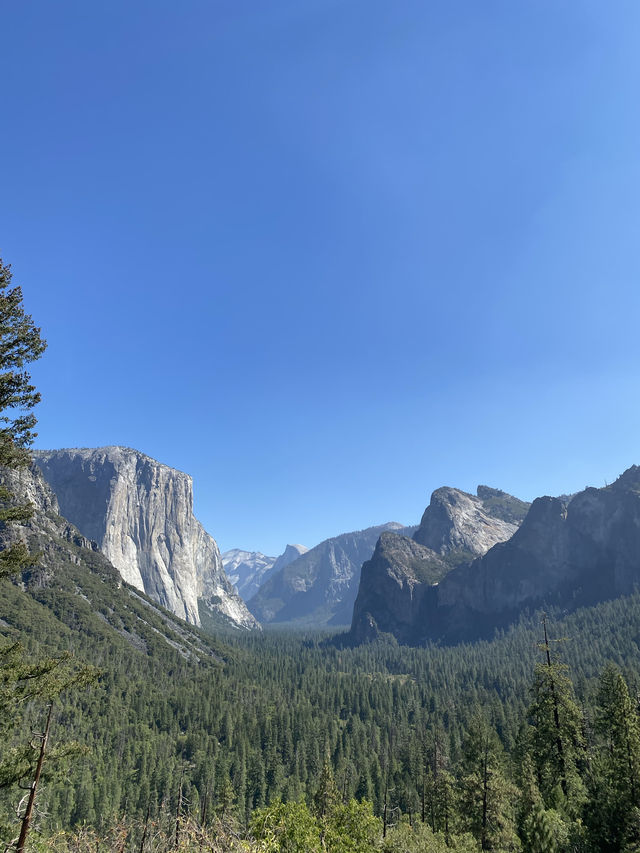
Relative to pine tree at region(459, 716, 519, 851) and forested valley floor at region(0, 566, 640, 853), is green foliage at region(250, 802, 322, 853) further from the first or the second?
pine tree at region(459, 716, 519, 851)

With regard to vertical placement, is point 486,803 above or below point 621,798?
below

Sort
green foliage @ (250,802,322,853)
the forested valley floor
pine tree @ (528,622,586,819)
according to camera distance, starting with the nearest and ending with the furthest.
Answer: green foliage @ (250,802,322,853) → the forested valley floor → pine tree @ (528,622,586,819)

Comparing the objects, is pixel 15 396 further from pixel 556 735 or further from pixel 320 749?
pixel 320 749

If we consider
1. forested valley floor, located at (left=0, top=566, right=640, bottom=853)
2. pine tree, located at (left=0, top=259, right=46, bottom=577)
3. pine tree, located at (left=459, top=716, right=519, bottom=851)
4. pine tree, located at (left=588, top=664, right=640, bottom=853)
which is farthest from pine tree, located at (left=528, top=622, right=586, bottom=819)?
pine tree, located at (left=0, top=259, right=46, bottom=577)

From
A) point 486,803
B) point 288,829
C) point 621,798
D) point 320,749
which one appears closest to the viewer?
point 288,829

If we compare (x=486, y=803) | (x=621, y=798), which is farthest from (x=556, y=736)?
(x=486, y=803)

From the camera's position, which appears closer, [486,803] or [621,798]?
[621,798]

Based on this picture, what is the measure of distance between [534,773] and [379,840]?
28189mm

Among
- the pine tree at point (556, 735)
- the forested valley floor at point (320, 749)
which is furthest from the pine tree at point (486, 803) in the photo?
the pine tree at point (556, 735)

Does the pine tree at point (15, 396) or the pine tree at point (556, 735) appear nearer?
the pine tree at point (15, 396)

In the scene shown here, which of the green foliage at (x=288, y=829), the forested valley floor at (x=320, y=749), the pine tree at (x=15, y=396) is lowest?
the forested valley floor at (x=320, y=749)

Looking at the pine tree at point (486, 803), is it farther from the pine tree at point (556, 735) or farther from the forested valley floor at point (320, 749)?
the pine tree at point (556, 735)

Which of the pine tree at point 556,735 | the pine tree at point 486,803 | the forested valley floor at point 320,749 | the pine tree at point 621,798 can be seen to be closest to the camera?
the forested valley floor at point 320,749

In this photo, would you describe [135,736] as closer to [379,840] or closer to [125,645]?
[125,645]
